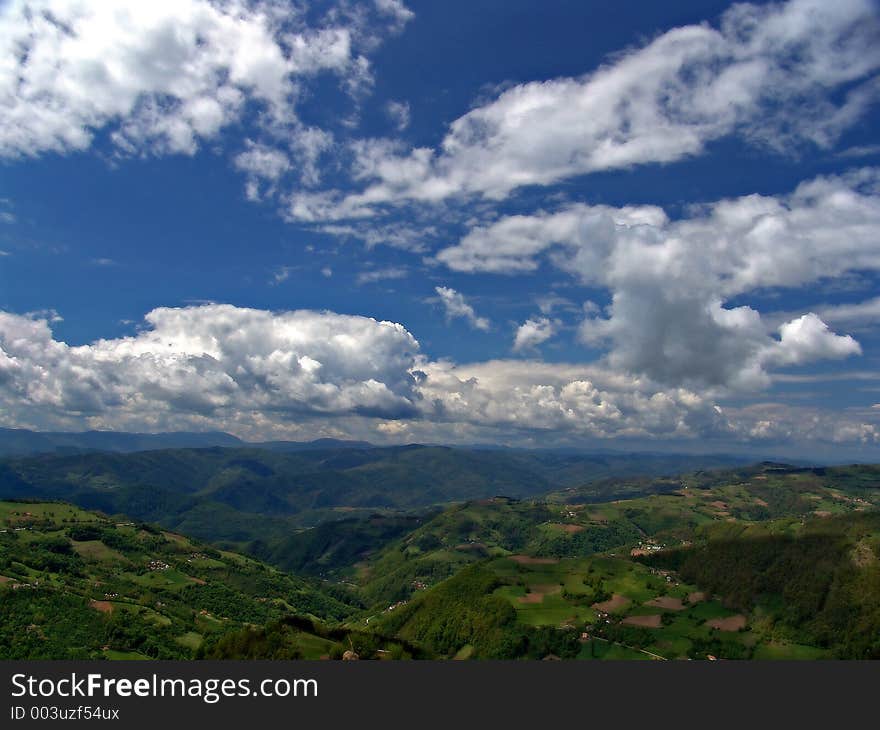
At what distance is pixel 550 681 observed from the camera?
52875mm

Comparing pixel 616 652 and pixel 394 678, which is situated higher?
pixel 394 678

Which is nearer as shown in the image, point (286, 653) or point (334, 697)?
point (334, 697)

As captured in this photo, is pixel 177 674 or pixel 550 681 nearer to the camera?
pixel 177 674

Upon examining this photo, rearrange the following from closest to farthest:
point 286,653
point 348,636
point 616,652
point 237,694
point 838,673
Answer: point 237,694, point 838,673, point 286,653, point 348,636, point 616,652

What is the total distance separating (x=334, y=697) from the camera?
47625 mm

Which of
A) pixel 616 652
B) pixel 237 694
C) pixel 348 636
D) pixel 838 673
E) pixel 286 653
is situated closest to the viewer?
pixel 237 694

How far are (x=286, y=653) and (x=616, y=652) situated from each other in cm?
11976

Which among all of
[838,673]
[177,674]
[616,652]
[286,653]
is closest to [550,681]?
[838,673]

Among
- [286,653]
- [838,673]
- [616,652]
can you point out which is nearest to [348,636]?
[286,653]

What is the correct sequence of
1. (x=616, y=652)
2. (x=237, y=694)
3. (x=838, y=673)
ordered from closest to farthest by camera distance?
(x=237, y=694) < (x=838, y=673) < (x=616, y=652)

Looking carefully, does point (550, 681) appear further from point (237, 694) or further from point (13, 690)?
point (13, 690)

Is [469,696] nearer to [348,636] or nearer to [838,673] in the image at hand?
[838,673]

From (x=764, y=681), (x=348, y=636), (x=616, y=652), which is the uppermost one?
(x=764, y=681)

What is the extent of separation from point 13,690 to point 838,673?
75676 mm
